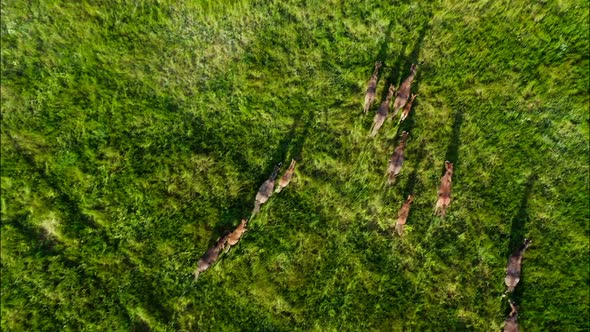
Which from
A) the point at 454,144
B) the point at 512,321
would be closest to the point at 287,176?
the point at 454,144

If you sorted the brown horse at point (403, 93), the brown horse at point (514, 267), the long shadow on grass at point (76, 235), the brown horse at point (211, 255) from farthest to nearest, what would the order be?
1. the long shadow on grass at point (76, 235)
2. the brown horse at point (211, 255)
3. the brown horse at point (403, 93)
4. the brown horse at point (514, 267)

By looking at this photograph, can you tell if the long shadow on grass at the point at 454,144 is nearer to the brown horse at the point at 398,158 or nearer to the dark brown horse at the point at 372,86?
the brown horse at the point at 398,158

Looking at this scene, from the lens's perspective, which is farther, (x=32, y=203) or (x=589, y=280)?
(x=32, y=203)

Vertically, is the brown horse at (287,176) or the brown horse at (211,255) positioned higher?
the brown horse at (287,176)

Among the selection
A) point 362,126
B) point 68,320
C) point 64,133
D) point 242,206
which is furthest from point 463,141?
point 68,320

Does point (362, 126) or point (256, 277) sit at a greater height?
→ point (362, 126)

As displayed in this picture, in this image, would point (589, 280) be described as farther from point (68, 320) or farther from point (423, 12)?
point (68, 320)

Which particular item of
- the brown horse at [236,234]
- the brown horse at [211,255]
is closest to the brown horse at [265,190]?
the brown horse at [236,234]
